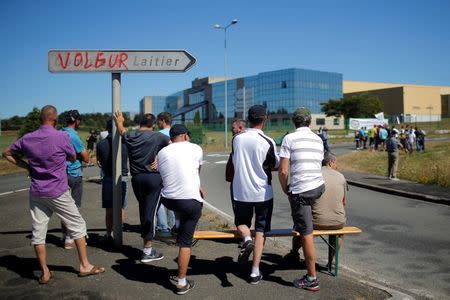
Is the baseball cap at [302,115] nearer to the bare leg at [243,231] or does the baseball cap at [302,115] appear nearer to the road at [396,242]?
the bare leg at [243,231]

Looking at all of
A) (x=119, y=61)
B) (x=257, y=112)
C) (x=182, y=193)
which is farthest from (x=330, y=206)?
(x=119, y=61)

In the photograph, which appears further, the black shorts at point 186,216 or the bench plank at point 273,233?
the bench plank at point 273,233

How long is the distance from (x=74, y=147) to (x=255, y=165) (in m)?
2.47

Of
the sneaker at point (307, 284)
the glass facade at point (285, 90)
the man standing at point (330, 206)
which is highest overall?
the glass facade at point (285, 90)

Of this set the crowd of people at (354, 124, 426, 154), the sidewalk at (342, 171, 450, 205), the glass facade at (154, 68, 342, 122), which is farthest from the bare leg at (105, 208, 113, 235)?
the glass facade at (154, 68, 342, 122)

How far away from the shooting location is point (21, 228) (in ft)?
23.0

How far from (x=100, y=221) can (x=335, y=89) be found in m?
102

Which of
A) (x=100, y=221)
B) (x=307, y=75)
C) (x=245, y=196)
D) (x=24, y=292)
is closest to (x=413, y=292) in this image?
(x=245, y=196)

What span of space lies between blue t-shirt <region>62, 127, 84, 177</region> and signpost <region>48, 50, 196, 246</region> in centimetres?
44

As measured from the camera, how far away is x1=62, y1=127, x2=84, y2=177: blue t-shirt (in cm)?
527

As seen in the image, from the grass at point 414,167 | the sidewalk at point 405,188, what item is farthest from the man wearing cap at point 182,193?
the grass at point 414,167

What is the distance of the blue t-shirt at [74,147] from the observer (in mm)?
5266

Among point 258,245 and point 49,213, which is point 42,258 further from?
point 258,245

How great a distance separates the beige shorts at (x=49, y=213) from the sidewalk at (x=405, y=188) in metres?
9.00
